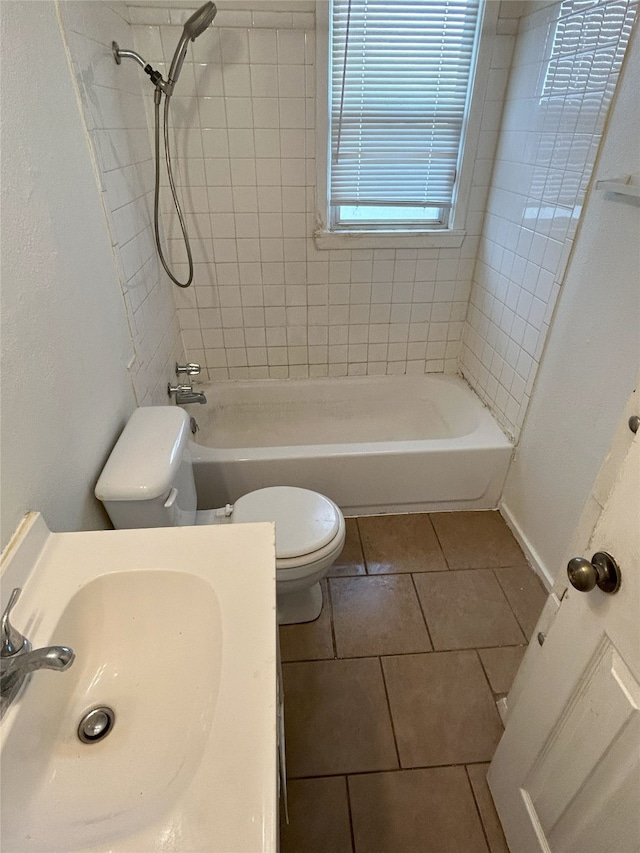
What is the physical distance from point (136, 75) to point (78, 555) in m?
1.73

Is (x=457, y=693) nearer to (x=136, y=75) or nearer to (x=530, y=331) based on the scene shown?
(x=530, y=331)

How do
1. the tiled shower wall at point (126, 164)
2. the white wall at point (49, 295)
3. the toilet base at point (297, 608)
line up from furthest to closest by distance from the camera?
the toilet base at point (297, 608) < the tiled shower wall at point (126, 164) < the white wall at point (49, 295)

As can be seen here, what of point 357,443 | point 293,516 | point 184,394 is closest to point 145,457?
point 293,516

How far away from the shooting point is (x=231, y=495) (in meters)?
1.97

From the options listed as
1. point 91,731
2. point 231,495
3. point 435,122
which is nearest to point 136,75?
point 435,122

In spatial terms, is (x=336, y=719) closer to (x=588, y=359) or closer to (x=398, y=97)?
(x=588, y=359)

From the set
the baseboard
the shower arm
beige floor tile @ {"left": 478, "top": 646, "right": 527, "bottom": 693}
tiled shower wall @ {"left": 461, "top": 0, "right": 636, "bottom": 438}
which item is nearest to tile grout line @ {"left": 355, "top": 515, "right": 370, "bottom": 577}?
beige floor tile @ {"left": 478, "top": 646, "right": 527, "bottom": 693}

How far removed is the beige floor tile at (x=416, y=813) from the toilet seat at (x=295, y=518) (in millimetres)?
601

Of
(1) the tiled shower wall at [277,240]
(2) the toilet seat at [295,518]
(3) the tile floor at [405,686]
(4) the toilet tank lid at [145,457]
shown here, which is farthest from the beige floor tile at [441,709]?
(1) the tiled shower wall at [277,240]

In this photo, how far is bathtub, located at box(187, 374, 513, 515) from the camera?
1.94 meters

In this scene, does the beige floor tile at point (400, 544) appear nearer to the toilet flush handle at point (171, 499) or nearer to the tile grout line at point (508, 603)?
the tile grout line at point (508, 603)

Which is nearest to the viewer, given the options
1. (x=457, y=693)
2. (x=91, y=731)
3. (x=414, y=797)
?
(x=91, y=731)

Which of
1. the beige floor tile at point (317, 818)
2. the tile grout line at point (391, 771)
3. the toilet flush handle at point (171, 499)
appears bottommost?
the beige floor tile at point (317, 818)

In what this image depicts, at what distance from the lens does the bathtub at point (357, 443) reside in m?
1.94
